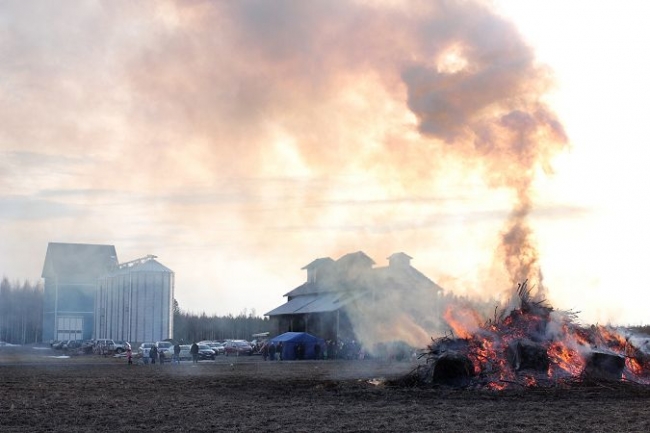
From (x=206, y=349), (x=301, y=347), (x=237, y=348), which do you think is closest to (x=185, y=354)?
(x=206, y=349)

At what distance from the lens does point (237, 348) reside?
89.9 metres

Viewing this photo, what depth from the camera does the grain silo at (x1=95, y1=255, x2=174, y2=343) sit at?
88500 mm

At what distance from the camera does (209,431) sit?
1942 cm

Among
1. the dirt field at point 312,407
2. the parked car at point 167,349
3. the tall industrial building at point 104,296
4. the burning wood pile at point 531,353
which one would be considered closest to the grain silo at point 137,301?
the tall industrial building at point 104,296

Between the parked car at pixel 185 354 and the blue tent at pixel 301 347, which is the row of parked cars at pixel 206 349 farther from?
the blue tent at pixel 301 347

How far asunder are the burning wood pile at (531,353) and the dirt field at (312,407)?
53.1 inches

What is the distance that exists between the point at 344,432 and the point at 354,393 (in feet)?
33.6

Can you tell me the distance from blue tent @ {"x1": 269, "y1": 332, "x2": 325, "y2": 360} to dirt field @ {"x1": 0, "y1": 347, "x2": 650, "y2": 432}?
34.6 meters

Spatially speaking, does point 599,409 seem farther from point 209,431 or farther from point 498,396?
point 209,431

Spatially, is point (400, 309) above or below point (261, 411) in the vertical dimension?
above

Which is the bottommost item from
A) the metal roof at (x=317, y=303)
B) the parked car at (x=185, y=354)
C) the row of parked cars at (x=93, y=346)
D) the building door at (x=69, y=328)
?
the parked car at (x=185, y=354)

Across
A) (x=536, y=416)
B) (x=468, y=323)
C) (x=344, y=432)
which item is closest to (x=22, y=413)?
(x=344, y=432)

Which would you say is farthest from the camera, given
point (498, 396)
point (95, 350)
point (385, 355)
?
point (95, 350)

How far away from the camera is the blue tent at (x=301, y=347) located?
69875 mm
